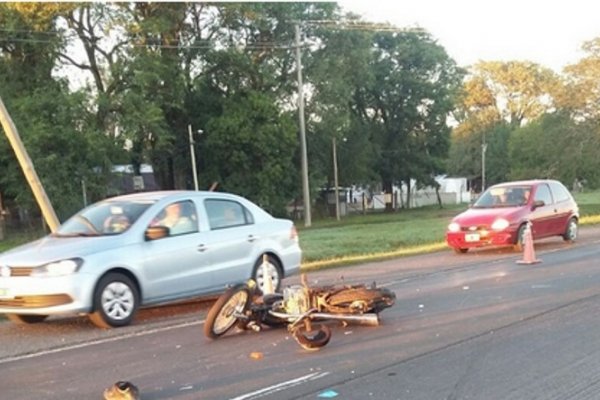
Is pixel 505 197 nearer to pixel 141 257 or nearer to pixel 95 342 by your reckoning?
pixel 141 257

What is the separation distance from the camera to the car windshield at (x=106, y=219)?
30.5ft

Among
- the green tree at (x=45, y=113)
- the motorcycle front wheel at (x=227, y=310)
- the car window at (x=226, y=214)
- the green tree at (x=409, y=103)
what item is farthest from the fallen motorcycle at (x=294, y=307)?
the green tree at (x=409, y=103)

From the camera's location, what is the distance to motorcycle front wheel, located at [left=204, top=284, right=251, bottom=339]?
769 centimetres

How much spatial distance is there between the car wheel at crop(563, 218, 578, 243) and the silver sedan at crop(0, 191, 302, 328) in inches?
356

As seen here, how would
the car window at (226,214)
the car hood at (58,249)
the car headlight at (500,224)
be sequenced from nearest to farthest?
the car hood at (58,249) → the car window at (226,214) → the car headlight at (500,224)

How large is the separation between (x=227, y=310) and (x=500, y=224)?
9113 millimetres

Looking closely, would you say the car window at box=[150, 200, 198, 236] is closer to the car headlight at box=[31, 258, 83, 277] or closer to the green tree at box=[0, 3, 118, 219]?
the car headlight at box=[31, 258, 83, 277]

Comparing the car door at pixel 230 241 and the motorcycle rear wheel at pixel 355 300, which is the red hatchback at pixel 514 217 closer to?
the car door at pixel 230 241

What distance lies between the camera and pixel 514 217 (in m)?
15.7

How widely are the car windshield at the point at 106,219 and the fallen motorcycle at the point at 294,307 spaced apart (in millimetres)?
2089

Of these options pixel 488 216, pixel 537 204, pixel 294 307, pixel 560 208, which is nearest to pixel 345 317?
pixel 294 307

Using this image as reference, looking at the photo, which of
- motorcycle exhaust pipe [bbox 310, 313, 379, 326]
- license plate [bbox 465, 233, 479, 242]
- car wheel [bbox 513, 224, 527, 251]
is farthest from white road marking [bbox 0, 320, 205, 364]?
car wheel [bbox 513, 224, 527, 251]

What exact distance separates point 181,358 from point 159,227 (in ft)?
8.97

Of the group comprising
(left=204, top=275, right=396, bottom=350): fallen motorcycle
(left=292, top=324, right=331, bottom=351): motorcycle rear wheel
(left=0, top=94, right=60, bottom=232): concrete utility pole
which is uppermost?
(left=0, top=94, right=60, bottom=232): concrete utility pole
